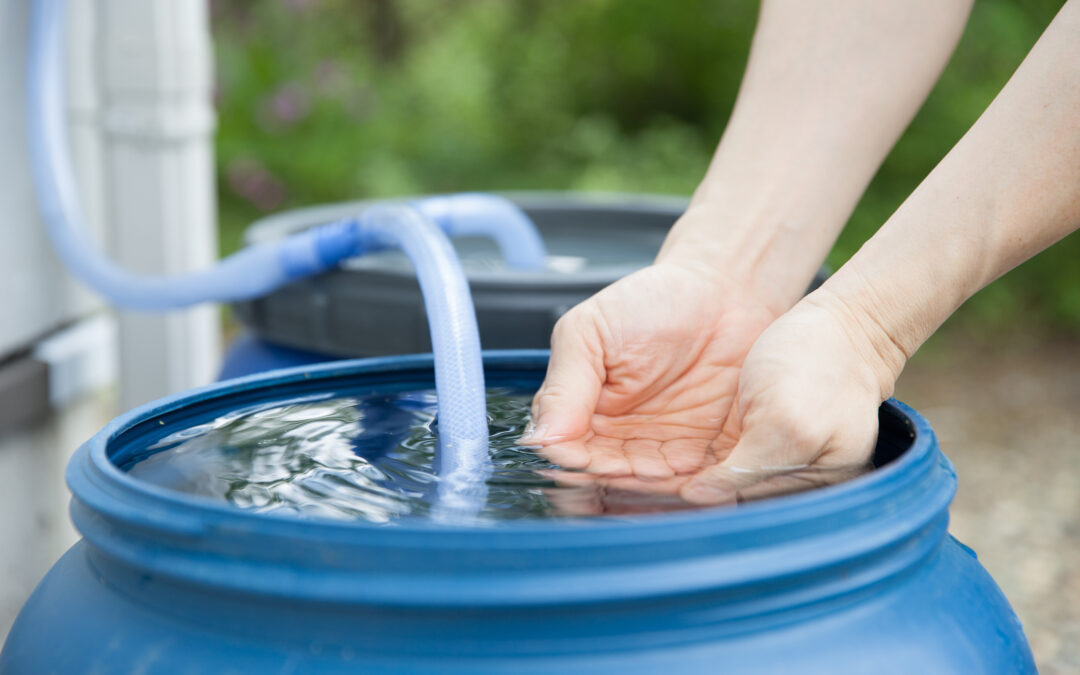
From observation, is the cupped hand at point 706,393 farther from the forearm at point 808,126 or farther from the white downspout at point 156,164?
the white downspout at point 156,164

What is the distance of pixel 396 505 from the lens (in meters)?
0.79

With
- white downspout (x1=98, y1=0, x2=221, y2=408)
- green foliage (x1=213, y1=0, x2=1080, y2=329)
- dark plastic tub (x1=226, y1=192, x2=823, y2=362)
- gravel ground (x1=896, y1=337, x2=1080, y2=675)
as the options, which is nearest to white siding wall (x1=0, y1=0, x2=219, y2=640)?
white downspout (x1=98, y1=0, x2=221, y2=408)

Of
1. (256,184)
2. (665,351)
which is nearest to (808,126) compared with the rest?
(665,351)

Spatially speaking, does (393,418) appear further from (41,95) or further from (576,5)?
(576,5)

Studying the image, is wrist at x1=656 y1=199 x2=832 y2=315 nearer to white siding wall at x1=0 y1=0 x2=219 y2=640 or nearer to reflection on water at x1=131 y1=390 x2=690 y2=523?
reflection on water at x1=131 y1=390 x2=690 y2=523

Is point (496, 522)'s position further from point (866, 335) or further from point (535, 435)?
point (866, 335)

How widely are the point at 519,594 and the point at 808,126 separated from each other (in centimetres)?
76

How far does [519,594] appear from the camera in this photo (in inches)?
21.5

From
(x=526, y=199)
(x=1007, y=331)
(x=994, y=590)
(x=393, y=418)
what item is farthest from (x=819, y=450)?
(x=1007, y=331)

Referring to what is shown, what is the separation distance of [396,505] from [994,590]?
0.46 metres

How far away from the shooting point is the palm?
1062mm

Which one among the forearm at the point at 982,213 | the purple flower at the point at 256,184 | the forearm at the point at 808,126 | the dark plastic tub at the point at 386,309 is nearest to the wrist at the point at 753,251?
the forearm at the point at 808,126

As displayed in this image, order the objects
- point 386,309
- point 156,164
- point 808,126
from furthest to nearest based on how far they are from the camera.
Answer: point 156,164 < point 386,309 < point 808,126

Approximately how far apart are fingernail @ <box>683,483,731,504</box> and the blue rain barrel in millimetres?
149
